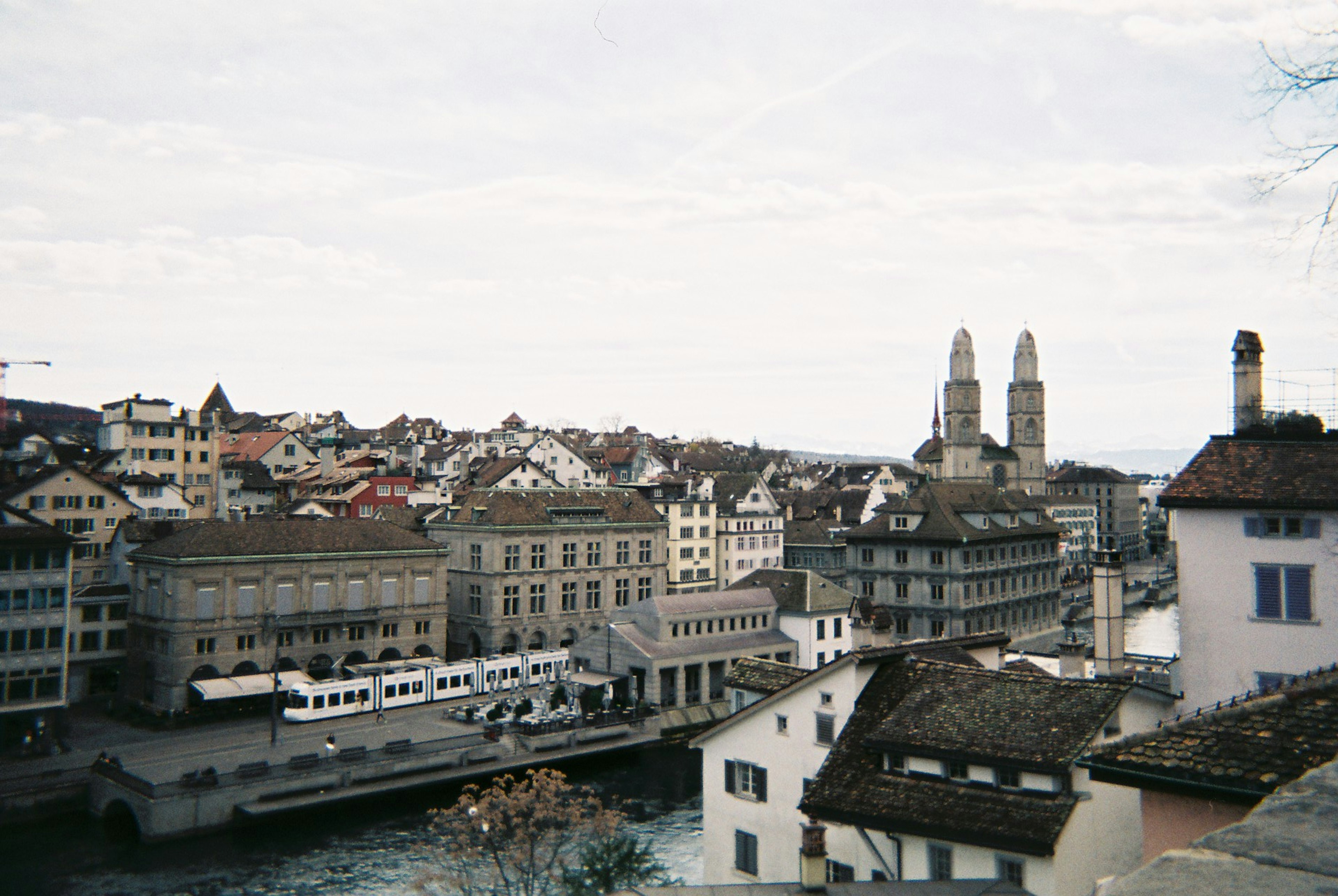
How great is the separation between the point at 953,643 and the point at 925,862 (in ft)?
37.7

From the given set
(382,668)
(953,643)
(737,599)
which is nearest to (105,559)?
(382,668)

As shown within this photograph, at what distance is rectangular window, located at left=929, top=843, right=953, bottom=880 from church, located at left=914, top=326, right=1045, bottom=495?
152 metres

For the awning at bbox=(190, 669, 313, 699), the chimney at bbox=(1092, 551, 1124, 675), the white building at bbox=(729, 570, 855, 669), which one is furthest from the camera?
the white building at bbox=(729, 570, 855, 669)

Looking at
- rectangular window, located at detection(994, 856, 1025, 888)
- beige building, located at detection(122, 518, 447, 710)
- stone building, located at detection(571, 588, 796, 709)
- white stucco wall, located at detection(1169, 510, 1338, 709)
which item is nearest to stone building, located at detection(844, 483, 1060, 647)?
stone building, located at detection(571, 588, 796, 709)

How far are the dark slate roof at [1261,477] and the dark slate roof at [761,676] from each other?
13304 mm

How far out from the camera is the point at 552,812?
33969 mm

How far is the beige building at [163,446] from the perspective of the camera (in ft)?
292

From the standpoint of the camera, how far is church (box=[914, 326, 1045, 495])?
177m

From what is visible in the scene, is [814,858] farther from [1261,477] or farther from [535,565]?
[535,565]

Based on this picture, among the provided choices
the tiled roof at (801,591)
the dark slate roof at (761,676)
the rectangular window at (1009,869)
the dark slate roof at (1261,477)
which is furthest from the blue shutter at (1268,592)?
the tiled roof at (801,591)

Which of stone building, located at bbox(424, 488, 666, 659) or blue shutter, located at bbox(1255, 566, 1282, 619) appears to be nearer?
blue shutter, located at bbox(1255, 566, 1282, 619)

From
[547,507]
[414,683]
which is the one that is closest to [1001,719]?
[414,683]

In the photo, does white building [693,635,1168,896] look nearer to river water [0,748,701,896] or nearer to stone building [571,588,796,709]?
river water [0,748,701,896]

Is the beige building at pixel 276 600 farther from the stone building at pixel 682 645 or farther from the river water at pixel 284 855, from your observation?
the river water at pixel 284 855
